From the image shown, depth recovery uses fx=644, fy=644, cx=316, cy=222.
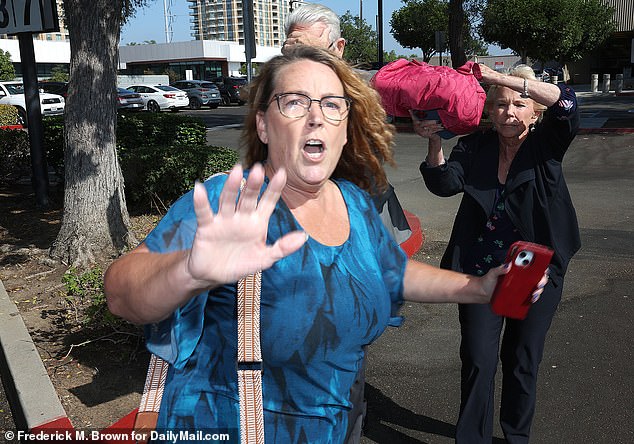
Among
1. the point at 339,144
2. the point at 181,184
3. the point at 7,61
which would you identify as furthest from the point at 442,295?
the point at 7,61

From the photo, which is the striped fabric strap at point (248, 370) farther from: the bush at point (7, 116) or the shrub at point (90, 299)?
the bush at point (7, 116)

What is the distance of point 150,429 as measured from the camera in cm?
164

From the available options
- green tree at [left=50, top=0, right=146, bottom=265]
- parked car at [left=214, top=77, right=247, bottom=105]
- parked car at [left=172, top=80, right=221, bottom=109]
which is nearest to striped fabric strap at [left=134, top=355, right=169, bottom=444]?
green tree at [left=50, top=0, right=146, bottom=265]

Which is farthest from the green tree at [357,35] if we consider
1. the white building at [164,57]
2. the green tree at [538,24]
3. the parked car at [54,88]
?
the parked car at [54,88]

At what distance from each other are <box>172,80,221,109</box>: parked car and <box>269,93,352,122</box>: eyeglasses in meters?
33.6

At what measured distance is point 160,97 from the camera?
3123cm

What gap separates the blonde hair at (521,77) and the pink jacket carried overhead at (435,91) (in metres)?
0.23

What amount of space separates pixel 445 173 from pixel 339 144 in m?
1.33

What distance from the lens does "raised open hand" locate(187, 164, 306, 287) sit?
3.93 feet

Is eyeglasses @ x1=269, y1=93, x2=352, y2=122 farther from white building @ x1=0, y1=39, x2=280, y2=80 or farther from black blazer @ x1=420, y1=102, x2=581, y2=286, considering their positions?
white building @ x1=0, y1=39, x2=280, y2=80

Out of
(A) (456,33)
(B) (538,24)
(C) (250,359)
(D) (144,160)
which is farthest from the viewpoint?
(B) (538,24)

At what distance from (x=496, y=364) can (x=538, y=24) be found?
39.9 metres

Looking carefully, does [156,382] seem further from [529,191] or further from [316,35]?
[316,35]

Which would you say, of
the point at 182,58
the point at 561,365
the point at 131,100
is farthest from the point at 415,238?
the point at 182,58
